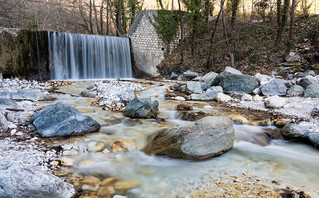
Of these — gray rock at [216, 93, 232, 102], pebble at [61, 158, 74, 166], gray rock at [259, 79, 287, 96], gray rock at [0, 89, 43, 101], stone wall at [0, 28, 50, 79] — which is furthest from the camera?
stone wall at [0, 28, 50, 79]

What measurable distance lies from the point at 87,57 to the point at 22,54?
133 inches

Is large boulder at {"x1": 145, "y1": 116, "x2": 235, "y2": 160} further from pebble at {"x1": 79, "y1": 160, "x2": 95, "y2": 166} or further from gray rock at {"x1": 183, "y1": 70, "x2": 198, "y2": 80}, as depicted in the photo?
gray rock at {"x1": 183, "y1": 70, "x2": 198, "y2": 80}

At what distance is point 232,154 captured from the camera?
3148 mm

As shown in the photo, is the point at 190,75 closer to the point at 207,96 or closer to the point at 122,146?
the point at 207,96

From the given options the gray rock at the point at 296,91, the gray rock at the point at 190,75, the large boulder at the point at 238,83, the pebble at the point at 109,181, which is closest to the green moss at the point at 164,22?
the gray rock at the point at 190,75

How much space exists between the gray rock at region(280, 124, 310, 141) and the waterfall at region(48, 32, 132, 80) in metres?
11.0

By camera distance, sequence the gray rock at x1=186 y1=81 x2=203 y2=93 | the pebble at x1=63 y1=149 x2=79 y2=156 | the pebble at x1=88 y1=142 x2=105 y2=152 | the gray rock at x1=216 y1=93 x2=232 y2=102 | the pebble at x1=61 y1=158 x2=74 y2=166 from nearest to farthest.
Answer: the pebble at x1=61 y1=158 x2=74 y2=166
the pebble at x1=63 y1=149 x2=79 y2=156
the pebble at x1=88 y1=142 x2=105 y2=152
the gray rock at x1=216 y1=93 x2=232 y2=102
the gray rock at x1=186 y1=81 x2=203 y2=93

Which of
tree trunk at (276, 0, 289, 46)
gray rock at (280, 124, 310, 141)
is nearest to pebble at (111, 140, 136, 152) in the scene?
gray rock at (280, 124, 310, 141)

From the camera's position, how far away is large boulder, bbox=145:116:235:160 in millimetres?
2943

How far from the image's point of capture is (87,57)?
12.7 meters

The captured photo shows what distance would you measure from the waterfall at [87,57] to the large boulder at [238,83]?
782 centimetres

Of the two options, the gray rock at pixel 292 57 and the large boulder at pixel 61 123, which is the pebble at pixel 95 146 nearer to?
the large boulder at pixel 61 123

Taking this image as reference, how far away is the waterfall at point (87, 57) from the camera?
38.2ft

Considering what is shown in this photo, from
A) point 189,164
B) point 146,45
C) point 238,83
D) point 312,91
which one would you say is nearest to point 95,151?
point 189,164
